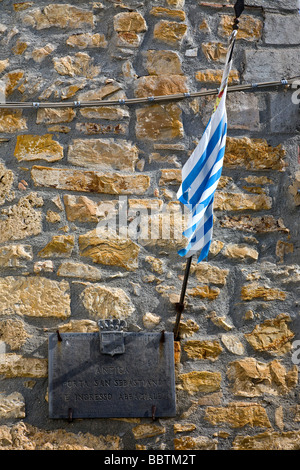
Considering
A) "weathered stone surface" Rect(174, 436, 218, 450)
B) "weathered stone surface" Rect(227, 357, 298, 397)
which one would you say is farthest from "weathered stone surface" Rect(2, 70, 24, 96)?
"weathered stone surface" Rect(174, 436, 218, 450)

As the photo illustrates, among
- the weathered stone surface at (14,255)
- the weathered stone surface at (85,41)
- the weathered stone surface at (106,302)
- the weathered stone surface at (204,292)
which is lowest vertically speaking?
the weathered stone surface at (106,302)

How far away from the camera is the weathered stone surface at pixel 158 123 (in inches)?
131

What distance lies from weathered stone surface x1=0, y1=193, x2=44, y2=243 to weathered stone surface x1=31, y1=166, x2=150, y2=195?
99mm

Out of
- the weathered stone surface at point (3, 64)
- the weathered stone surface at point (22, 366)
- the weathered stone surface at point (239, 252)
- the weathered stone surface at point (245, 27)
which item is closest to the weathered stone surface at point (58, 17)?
the weathered stone surface at point (3, 64)

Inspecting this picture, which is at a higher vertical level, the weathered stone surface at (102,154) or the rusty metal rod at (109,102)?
the rusty metal rod at (109,102)

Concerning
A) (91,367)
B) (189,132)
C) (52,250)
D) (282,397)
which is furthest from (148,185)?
(282,397)

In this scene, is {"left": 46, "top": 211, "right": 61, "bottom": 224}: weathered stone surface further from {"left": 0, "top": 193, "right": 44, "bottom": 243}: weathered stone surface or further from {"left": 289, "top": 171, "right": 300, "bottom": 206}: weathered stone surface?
{"left": 289, "top": 171, "right": 300, "bottom": 206}: weathered stone surface

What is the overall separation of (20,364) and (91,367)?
325mm

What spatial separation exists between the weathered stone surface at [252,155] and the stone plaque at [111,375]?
983mm

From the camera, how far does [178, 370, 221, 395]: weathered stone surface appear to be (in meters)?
3.01

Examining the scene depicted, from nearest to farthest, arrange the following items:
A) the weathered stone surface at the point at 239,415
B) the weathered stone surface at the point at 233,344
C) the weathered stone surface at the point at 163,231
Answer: the weathered stone surface at the point at 239,415, the weathered stone surface at the point at 233,344, the weathered stone surface at the point at 163,231

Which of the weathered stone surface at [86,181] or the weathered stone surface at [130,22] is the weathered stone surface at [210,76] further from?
the weathered stone surface at [86,181]

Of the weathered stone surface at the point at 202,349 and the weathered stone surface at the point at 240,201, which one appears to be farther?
the weathered stone surface at the point at 240,201
